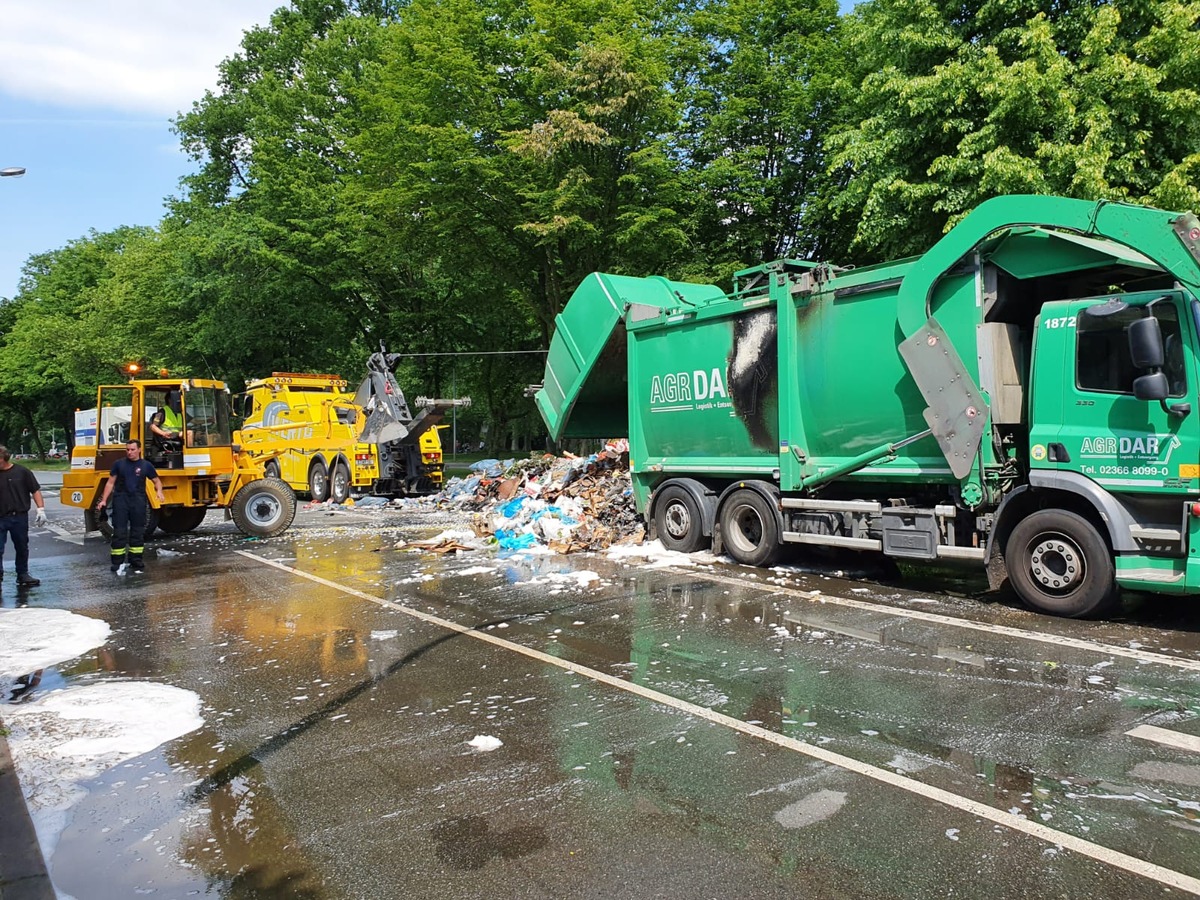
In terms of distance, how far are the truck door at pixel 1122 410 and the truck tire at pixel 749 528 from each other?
123 inches

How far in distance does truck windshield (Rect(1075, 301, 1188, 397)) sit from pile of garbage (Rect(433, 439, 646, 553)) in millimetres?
6040

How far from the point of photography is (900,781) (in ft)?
12.2

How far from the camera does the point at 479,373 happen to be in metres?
35.1

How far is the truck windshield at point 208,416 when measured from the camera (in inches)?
548

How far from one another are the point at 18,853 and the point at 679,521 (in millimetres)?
8014

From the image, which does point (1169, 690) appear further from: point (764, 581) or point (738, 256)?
point (738, 256)

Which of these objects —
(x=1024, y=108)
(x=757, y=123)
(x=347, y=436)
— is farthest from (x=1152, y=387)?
(x=347, y=436)

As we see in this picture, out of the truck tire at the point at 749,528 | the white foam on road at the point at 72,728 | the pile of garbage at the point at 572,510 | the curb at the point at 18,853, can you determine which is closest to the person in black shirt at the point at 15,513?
the white foam on road at the point at 72,728

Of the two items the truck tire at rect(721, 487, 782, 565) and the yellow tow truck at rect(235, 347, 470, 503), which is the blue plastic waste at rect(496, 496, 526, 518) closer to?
the truck tire at rect(721, 487, 782, 565)

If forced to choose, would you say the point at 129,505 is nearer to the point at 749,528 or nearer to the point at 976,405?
the point at 749,528

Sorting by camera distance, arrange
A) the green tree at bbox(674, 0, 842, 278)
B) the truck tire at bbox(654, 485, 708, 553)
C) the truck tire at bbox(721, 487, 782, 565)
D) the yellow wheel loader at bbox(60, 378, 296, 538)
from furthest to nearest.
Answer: the green tree at bbox(674, 0, 842, 278) → the yellow wheel loader at bbox(60, 378, 296, 538) → the truck tire at bbox(654, 485, 708, 553) → the truck tire at bbox(721, 487, 782, 565)

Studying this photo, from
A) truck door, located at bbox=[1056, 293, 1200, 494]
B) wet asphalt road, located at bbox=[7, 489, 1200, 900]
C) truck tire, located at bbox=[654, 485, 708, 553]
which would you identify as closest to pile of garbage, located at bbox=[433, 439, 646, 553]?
truck tire, located at bbox=[654, 485, 708, 553]

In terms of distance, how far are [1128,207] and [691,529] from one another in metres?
5.72

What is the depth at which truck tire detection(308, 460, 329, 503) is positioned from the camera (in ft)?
68.7
